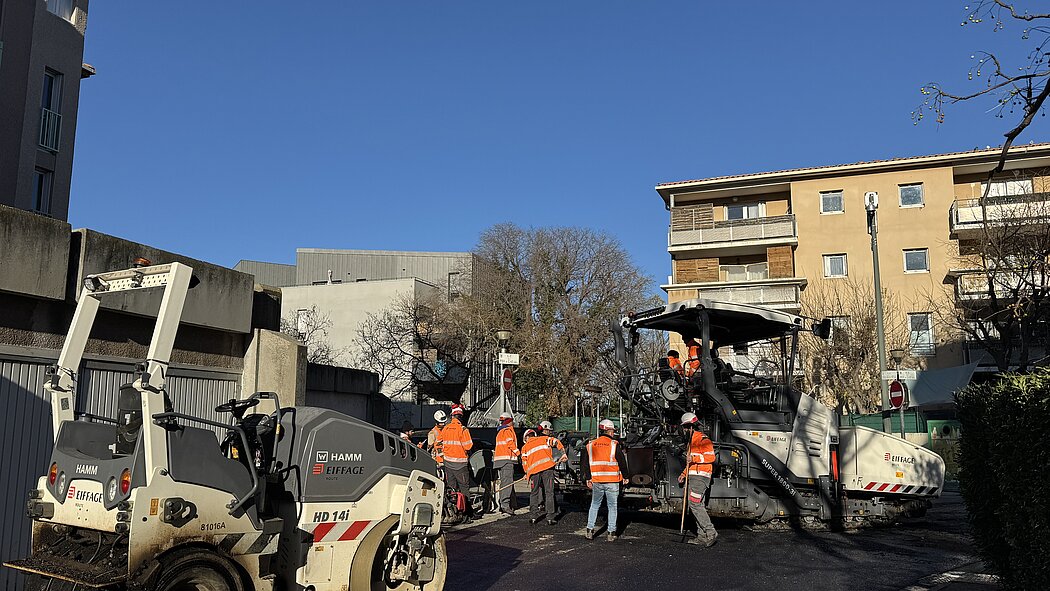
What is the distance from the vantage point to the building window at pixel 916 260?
36.4m

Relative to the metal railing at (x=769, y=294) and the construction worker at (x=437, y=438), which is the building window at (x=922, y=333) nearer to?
the metal railing at (x=769, y=294)

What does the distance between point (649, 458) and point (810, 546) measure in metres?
2.35

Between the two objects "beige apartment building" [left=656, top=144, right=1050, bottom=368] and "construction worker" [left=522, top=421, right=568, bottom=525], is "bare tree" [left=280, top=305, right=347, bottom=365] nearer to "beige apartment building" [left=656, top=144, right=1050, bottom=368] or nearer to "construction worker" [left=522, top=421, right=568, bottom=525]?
"beige apartment building" [left=656, top=144, right=1050, bottom=368]

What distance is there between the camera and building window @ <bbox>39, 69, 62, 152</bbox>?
797 inches

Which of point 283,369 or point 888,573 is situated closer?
point 888,573

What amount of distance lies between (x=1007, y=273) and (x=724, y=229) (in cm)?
1820

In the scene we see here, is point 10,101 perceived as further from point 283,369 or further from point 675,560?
point 675,560

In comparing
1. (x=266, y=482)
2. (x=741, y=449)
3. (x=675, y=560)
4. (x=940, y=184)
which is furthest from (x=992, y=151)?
(x=266, y=482)

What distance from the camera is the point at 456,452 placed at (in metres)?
12.6

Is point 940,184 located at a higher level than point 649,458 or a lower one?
higher

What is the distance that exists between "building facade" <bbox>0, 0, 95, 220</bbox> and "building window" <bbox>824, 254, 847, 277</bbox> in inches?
1202

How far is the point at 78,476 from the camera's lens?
208 inches

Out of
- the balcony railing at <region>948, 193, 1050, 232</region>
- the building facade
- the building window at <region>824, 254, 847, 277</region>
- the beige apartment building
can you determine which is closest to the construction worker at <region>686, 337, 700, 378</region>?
the balcony railing at <region>948, 193, 1050, 232</region>

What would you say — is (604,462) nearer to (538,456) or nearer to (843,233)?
(538,456)
